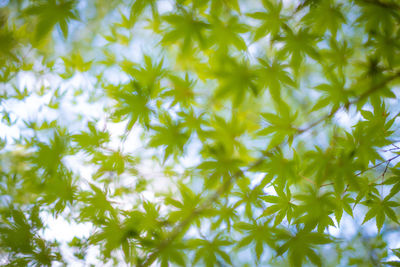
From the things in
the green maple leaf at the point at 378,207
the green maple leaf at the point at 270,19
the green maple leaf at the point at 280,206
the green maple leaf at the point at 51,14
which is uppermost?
the green maple leaf at the point at 270,19

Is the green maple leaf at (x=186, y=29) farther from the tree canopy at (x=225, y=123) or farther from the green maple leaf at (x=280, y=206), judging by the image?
the green maple leaf at (x=280, y=206)

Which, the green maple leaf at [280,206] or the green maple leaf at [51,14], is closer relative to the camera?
the green maple leaf at [51,14]

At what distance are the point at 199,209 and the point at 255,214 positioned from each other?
1.00 ft

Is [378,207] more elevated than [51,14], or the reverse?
[51,14]

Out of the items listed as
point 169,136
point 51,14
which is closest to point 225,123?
point 169,136

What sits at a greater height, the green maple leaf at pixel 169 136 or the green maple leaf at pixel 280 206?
the green maple leaf at pixel 169 136

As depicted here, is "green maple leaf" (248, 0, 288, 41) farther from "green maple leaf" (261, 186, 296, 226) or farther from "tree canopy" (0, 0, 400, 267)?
"green maple leaf" (261, 186, 296, 226)

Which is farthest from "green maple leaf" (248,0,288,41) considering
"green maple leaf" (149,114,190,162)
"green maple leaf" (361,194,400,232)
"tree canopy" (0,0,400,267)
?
"green maple leaf" (361,194,400,232)

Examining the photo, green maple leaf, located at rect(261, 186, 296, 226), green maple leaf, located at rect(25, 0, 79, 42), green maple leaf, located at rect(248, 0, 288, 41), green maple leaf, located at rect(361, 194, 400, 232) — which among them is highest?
green maple leaf, located at rect(248, 0, 288, 41)

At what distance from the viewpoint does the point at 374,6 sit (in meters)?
0.77

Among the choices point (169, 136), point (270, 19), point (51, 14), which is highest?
point (270, 19)

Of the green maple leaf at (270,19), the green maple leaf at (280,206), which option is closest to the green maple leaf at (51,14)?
the green maple leaf at (270,19)

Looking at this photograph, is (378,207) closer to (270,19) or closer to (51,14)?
(270,19)

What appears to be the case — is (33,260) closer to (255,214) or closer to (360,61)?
(255,214)
